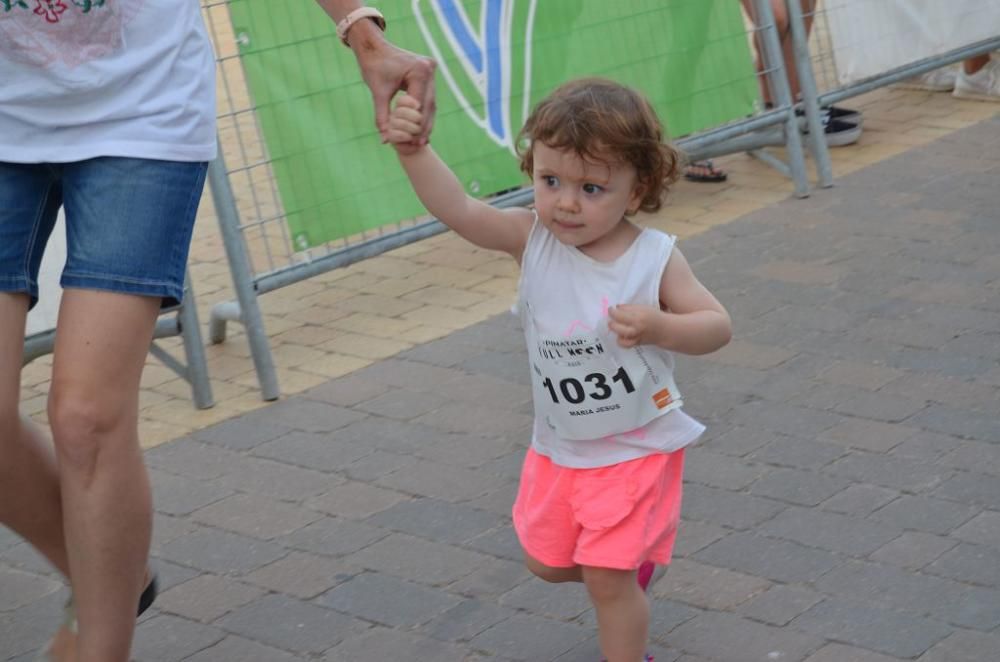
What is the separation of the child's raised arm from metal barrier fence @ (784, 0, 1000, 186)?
4191 millimetres

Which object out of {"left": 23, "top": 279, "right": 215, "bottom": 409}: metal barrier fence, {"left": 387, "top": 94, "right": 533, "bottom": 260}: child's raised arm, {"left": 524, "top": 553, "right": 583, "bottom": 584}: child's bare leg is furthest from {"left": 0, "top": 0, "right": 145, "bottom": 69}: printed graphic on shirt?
{"left": 23, "top": 279, "right": 215, "bottom": 409}: metal barrier fence

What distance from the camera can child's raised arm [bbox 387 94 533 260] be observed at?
2.96 meters

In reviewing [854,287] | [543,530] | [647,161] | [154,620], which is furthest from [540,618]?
[854,287]

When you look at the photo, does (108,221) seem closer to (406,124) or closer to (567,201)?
(406,124)

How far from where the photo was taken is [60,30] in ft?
9.70

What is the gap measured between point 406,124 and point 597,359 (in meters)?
0.57

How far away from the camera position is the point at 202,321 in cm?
614

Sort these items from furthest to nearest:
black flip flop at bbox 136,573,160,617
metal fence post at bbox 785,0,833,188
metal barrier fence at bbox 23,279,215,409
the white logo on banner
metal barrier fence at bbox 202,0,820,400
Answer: metal fence post at bbox 785,0,833,188, the white logo on banner, metal barrier fence at bbox 202,0,820,400, metal barrier fence at bbox 23,279,215,409, black flip flop at bbox 136,573,160,617

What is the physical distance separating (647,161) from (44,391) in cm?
318

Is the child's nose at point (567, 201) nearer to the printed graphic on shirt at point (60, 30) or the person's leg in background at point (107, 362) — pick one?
the person's leg in background at point (107, 362)

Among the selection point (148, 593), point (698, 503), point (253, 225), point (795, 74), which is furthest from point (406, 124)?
point (795, 74)

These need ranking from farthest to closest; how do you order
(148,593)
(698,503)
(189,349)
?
1. (189,349)
2. (698,503)
3. (148,593)

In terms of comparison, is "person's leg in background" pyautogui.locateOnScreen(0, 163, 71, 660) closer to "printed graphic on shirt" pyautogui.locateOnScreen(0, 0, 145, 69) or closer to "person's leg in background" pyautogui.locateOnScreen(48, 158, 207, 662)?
"person's leg in background" pyautogui.locateOnScreen(48, 158, 207, 662)

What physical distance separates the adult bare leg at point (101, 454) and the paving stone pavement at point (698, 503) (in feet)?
1.82
